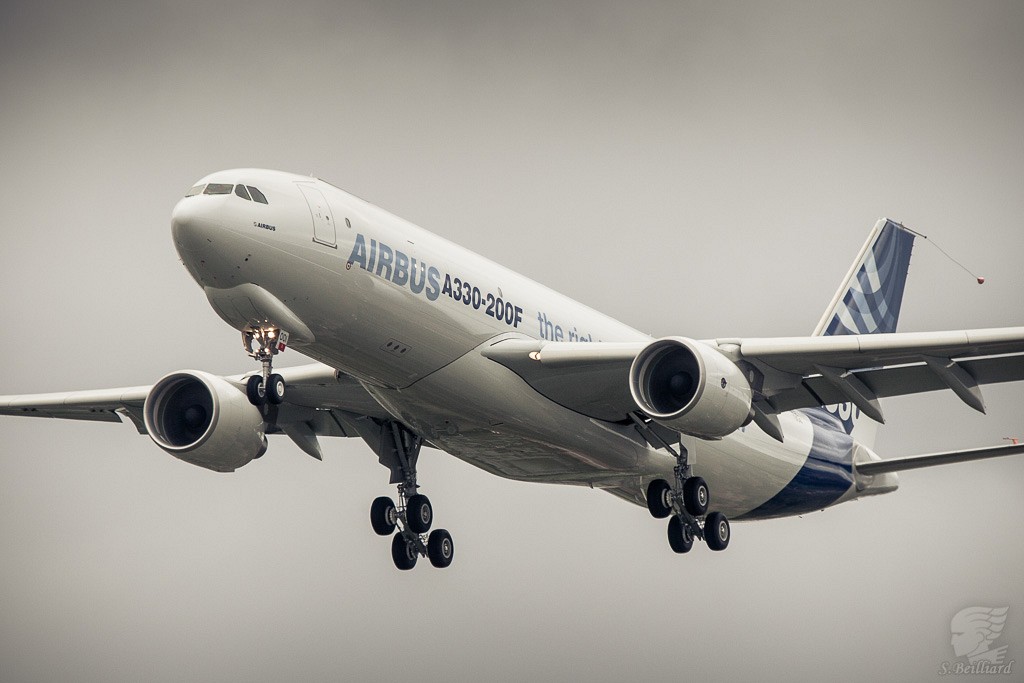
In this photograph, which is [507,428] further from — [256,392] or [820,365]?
[820,365]

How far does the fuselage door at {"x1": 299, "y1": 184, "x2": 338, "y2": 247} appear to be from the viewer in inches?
862

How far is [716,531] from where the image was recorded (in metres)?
28.9

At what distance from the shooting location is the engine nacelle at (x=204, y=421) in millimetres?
26875

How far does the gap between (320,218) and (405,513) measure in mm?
8774

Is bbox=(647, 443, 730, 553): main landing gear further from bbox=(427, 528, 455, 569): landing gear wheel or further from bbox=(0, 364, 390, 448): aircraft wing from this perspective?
bbox=(0, 364, 390, 448): aircraft wing

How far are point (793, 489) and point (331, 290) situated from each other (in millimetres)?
13825

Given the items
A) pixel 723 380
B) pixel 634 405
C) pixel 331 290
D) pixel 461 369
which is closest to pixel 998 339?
pixel 723 380

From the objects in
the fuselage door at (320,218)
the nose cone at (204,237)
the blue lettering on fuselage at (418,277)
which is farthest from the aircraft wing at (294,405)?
the nose cone at (204,237)

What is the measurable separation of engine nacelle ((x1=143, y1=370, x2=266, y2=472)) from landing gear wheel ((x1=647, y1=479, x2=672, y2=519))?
7.83m

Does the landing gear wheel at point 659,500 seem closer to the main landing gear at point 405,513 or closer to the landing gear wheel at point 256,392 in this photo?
the main landing gear at point 405,513

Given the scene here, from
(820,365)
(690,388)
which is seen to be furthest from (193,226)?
(820,365)

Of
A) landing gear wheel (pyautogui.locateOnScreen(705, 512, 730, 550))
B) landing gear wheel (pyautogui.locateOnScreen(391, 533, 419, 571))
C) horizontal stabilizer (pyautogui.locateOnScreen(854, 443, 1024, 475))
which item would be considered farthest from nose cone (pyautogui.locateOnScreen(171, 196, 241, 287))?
horizontal stabilizer (pyautogui.locateOnScreen(854, 443, 1024, 475))

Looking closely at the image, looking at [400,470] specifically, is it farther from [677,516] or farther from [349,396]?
[677,516]

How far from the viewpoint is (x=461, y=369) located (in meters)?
24.0
